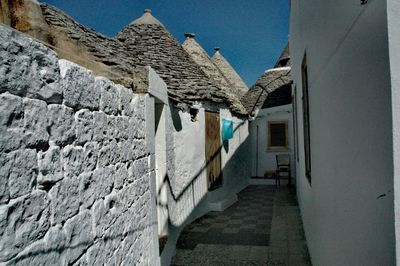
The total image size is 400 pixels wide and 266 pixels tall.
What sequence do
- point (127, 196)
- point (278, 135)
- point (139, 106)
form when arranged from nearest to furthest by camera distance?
point (127, 196)
point (139, 106)
point (278, 135)

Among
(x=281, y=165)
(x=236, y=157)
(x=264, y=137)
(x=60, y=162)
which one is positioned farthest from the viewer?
(x=264, y=137)

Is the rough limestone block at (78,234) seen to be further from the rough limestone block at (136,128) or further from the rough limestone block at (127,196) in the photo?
the rough limestone block at (136,128)

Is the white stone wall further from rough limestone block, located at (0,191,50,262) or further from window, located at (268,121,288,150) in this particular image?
window, located at (268,121,288,150)

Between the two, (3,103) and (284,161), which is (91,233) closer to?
(3,103)

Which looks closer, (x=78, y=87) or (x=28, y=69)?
(x=28, y=69)

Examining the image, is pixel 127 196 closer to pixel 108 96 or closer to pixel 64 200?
pixel 108 96

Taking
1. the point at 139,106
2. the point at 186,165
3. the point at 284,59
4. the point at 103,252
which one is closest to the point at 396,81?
the point at 103,252

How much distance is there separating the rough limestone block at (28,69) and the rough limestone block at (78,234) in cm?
81

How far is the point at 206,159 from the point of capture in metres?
8.07

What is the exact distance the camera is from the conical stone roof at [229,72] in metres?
17.3

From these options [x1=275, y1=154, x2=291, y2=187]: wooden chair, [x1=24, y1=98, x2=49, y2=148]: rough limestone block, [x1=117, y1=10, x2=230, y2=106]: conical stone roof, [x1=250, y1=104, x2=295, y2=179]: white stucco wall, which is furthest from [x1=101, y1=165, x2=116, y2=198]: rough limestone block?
[x1=250, y1=104, x2=295, y2=179]: white stucco wall

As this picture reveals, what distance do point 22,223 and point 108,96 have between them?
1.44 m

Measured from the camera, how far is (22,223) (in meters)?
1.47

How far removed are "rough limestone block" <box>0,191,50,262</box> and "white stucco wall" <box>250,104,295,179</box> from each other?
489 inches
